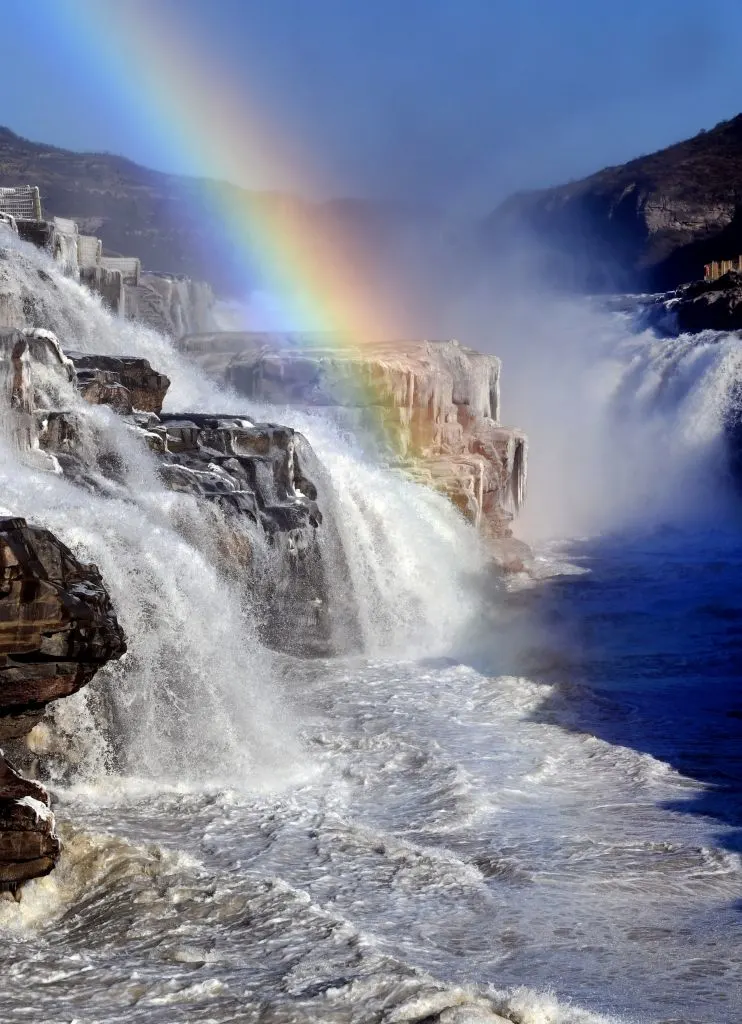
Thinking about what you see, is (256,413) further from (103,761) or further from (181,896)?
(181,896)

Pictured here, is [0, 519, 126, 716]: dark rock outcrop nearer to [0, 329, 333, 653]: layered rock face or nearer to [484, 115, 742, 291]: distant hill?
[0, 329, 333, 653]: layered rock face

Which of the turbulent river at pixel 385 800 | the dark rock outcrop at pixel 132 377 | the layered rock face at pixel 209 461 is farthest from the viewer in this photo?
the dark rock outcrop at pixel 132 377

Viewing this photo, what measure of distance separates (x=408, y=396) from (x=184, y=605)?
12.8 meters

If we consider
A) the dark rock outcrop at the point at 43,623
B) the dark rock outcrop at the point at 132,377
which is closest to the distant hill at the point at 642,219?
the dark rock outcrop at the point at 132,377

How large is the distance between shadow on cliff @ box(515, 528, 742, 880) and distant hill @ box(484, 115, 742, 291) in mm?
38492

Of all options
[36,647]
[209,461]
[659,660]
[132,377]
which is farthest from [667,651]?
[36,647]

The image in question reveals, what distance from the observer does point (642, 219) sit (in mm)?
64250

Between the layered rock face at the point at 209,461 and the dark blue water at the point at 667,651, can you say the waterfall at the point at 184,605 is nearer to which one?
the layered rock face at the point at 209,461

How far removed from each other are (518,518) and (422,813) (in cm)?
1912

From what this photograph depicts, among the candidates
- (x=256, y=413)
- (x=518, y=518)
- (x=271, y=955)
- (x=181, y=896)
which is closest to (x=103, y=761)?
(x=181, y=896)

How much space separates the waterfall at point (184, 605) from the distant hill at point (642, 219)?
45581 millimetres

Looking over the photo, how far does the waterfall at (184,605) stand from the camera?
36.1 feet

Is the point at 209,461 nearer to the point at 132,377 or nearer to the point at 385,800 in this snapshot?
the point at 132,377

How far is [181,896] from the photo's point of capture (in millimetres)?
8203
